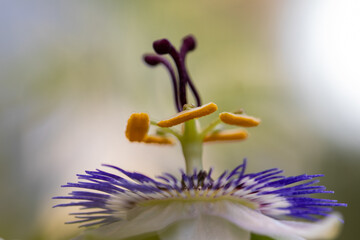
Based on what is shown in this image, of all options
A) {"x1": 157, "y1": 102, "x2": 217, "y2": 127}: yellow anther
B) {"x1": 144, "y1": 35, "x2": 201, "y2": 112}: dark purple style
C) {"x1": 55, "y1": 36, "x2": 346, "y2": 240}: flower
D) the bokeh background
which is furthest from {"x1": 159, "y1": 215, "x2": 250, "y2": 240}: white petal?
the bokeh background

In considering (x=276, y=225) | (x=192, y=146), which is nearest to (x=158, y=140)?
(x=192, y=146)

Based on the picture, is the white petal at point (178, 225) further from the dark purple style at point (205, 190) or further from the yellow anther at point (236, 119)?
the yellow anther at point (236, 119)

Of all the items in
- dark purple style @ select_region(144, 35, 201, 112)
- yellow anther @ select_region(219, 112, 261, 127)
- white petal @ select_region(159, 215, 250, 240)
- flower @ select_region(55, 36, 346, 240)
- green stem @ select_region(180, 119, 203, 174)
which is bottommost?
white petal @ select_region(159, 215, 250, 240)

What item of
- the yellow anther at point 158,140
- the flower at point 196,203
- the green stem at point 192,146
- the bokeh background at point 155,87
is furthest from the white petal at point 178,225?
the bokeh background at point 155,87

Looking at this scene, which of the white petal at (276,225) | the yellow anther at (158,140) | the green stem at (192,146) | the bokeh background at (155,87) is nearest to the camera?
the white petal at (276,225)

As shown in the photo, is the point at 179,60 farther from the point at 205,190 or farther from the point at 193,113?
the point at 205,190

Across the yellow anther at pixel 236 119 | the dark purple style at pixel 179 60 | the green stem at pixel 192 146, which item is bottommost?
the green stem at pixel 192 146

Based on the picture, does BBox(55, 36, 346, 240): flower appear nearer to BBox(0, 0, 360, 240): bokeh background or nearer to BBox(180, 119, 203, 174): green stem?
BBox(180, 119, 203, 174): green stem
